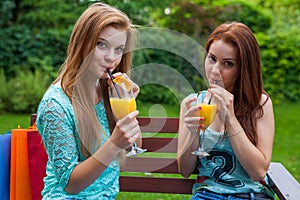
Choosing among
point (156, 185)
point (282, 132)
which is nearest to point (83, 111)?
point (156, 185)

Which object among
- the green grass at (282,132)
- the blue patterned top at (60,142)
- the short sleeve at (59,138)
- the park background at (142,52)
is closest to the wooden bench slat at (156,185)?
the green grass at (282,132)

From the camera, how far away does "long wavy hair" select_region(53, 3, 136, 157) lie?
2.45 meters

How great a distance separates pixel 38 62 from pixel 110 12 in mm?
9677

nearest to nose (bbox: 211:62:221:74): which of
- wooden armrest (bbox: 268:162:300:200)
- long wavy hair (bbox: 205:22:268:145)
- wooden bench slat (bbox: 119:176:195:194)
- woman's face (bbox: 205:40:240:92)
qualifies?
woman's face (bbox: 205:40:240:92)

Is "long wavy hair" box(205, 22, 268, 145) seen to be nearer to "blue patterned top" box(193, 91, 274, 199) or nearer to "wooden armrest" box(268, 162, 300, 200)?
"blue patterned top" box(193, 91, 274, 199)

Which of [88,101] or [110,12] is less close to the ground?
[110,12]

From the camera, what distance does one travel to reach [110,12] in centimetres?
250

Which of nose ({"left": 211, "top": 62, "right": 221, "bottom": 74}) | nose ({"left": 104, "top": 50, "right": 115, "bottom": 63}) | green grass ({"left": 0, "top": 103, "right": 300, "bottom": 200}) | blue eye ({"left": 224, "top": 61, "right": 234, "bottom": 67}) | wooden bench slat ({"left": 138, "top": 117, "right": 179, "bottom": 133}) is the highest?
nose ({"left": 104, "top": 50, "right": 115, "bottom": 63})

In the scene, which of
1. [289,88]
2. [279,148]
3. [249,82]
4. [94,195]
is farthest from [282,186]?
[289,88]

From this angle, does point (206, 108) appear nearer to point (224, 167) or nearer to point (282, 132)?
point (224, 167)

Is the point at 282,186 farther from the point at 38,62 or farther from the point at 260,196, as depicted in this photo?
the point at 38,62

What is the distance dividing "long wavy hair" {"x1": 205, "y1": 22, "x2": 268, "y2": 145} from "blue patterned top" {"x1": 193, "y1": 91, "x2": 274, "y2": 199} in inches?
5.8

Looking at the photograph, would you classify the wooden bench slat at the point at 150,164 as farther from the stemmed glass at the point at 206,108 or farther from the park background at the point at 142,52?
the park background at the point at 142,52

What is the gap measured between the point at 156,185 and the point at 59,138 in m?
1.20
